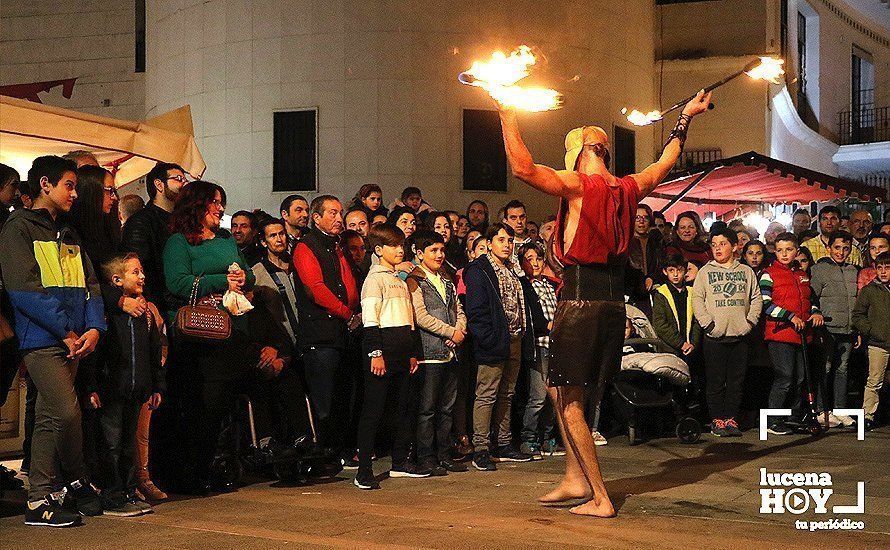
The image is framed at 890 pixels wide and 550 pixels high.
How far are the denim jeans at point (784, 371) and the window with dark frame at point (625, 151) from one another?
10.6 metres

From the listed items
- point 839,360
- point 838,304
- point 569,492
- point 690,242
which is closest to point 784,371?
point 839,360

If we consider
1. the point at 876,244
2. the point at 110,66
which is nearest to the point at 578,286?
the point at 876,244

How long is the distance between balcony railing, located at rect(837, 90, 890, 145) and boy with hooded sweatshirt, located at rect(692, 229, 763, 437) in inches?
931

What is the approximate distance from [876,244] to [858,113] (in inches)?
892

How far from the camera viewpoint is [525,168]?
25.2 ft

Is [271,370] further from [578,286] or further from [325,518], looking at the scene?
[578,286]

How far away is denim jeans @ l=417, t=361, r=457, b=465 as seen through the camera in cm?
998

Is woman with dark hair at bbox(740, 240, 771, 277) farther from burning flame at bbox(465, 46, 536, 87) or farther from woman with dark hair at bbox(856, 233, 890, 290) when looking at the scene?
burning flame at bbox(465, 46, 536, 87)

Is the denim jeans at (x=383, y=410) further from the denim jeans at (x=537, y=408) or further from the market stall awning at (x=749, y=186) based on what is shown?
the market stall awning at (x=749, y=186)

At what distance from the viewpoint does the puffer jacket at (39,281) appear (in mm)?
7500

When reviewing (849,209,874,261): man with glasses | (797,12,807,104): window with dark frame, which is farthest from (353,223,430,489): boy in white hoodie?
(797,12,807,104): window with dark frame

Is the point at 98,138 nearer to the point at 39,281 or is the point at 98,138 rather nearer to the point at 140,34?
the point at 39,281

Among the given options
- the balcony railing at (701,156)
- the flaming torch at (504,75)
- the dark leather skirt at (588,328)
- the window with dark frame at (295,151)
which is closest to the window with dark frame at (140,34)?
the window with dark frame at (295,151)

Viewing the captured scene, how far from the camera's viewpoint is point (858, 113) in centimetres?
3553
